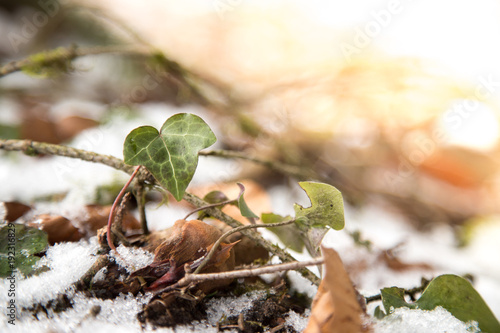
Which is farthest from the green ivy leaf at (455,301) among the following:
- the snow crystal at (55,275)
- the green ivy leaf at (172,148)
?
the snow crystal at (55,275)

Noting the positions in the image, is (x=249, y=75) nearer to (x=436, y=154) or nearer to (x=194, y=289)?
(x=436, y=154)

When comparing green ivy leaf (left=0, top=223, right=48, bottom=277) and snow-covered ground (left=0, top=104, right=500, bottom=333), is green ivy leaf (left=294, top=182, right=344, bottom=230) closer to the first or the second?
snow-covered ground (left=0, top=104, right=500, bottom=333)

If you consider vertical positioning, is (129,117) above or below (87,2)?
below

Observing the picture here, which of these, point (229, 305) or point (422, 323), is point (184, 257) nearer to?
point (229, 305)

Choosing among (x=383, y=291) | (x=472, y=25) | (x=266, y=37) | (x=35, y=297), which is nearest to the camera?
(x=35, y=297)

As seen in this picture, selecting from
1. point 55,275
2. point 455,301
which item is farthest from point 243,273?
point 455,301

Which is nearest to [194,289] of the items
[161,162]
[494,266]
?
[161,162]
